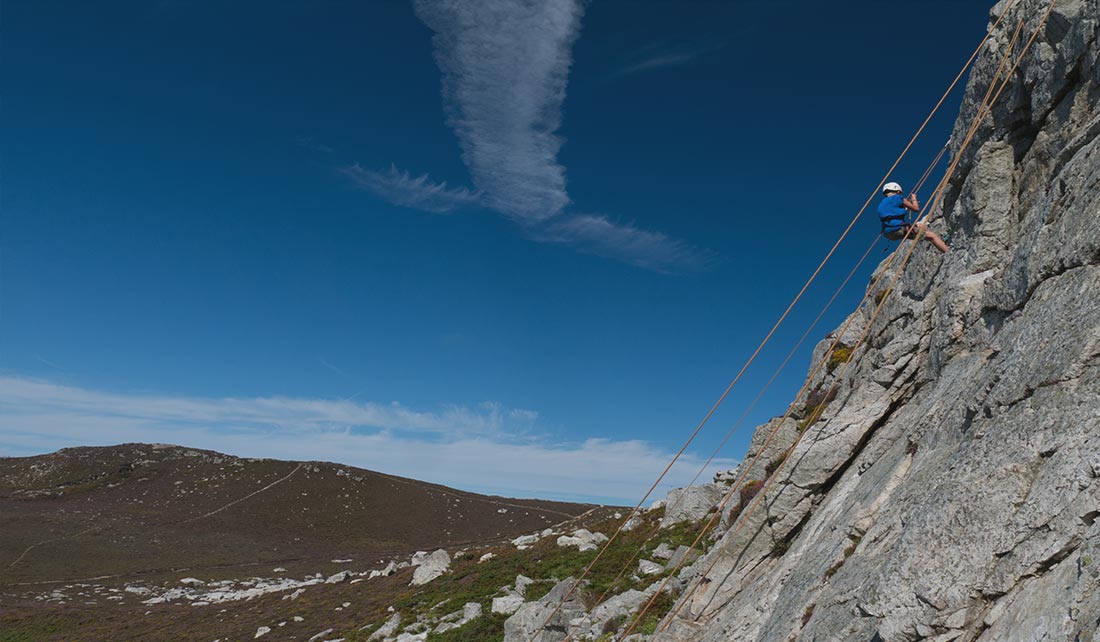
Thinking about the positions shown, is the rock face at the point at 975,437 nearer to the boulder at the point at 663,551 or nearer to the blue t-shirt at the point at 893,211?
the blue t-shirt at the point at 893,211

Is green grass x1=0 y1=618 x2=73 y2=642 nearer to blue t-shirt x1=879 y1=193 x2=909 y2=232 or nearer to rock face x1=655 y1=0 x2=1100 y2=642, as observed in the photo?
rock face x1=655 y1=0 x2=1100 y2=642

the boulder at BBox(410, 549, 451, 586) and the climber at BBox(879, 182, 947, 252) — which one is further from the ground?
the climber at BBox(879, 182, 947, 252)

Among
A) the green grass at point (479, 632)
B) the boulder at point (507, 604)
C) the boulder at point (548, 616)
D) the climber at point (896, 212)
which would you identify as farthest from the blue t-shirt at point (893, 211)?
the boulder at point (507, 604)

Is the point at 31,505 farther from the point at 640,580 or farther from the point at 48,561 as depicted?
the point at 640,580

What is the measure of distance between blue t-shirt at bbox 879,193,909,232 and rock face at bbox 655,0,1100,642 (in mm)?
819

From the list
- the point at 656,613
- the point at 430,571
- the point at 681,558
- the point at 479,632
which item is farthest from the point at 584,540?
the point at 656,613

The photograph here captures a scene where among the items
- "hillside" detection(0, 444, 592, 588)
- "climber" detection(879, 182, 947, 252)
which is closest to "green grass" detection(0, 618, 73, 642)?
"hillside" detection(0, 444, 592, 588)

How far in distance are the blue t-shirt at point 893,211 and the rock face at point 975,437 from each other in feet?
2.69

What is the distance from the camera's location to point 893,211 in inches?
583

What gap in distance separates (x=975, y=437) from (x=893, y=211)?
8.65m

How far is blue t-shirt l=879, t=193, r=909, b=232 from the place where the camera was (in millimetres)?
14742

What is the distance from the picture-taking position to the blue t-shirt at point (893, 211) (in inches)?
580

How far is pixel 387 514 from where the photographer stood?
105 metres

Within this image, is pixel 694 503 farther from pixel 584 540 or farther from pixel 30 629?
pixel 30 629
